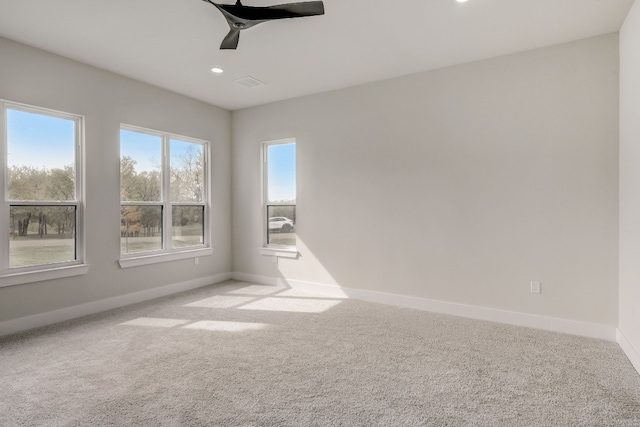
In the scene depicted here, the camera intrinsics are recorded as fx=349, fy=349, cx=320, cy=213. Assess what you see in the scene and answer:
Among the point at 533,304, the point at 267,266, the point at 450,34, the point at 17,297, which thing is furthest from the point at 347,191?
the point at 17,297

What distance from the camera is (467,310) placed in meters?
3.91

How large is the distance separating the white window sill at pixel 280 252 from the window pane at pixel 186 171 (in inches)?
50.6

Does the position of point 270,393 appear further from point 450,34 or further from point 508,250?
point 450,34

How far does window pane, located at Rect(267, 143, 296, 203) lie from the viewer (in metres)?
5.35

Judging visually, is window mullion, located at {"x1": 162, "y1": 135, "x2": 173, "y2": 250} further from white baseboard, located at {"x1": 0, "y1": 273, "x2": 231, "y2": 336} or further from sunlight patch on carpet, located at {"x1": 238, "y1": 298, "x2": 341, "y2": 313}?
sunlight patch on carpet, located at {"x1": 238, "y1": 298, "x2": 341, "y2": 313}

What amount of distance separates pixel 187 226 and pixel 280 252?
1.46 meters

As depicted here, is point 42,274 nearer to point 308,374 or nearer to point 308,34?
point 308,374

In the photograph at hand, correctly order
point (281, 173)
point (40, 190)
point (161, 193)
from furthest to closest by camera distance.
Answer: point (281, 173) → point (161, 193) → point (40, 190)

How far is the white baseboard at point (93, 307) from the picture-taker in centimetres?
341

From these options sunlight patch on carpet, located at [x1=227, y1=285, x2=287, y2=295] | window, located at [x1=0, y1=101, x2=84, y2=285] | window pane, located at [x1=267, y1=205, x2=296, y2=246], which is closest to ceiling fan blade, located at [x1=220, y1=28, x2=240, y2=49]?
window, located at [x1=0, y1=101, x2=84, y2=285]

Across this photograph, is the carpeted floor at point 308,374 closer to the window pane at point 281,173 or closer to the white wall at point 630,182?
the white wall at point 630,182

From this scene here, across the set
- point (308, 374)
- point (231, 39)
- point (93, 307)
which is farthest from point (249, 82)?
point (308, 374)

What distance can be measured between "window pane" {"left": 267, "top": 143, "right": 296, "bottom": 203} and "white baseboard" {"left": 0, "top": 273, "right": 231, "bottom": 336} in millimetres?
1695

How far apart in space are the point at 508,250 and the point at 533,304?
0.59 m
